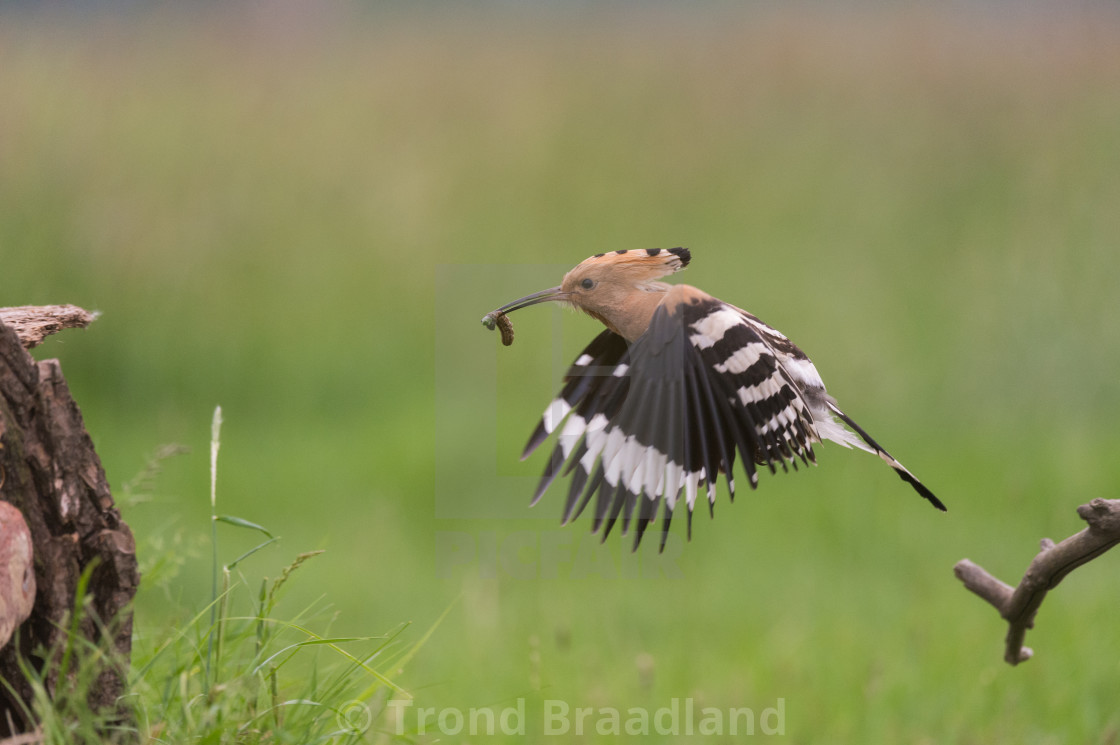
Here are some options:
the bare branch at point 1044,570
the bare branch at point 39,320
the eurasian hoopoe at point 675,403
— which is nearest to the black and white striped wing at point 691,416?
the eurasian hoopoe at point 675,403

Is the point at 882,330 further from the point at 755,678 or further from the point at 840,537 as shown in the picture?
the point at 755,678

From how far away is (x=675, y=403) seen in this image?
1298mm

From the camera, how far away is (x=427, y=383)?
214 inches

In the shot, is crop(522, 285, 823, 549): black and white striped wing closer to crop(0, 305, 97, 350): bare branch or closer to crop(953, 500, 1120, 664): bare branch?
crop(953, 500, 1120, 664): bare branch

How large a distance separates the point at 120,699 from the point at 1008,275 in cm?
509

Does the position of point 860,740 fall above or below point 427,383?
below

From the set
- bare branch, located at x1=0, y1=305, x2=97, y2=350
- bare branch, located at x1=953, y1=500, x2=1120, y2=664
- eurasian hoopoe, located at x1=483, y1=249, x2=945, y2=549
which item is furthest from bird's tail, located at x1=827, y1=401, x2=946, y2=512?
bare branch, located at x1=0, y1=305, x2=97, y2=350

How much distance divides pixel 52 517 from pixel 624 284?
0.98 meters

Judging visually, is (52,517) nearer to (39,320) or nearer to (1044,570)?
(39,320)

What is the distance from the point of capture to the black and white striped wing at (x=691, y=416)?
1297 millimetres

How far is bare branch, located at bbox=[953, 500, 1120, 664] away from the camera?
1.43 meters

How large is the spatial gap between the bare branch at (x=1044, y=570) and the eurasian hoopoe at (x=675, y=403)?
0.30 m

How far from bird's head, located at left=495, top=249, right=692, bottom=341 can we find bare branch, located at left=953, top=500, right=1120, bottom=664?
0.64 m

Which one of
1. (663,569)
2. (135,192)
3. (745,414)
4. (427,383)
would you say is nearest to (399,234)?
(427,383)
